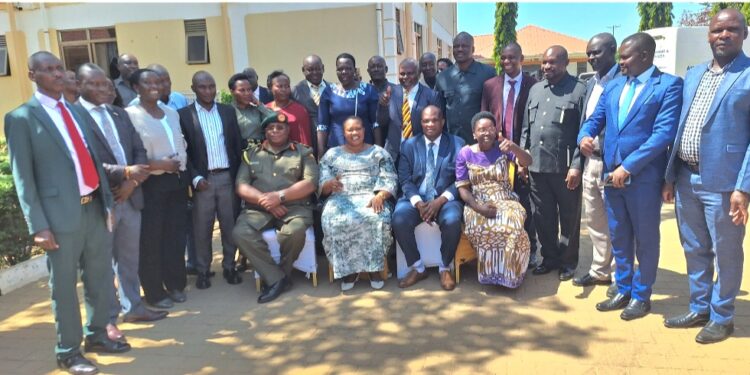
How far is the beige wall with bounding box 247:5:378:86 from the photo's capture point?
1249 centimetres

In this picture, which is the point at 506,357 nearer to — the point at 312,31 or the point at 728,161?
the point at 728,161

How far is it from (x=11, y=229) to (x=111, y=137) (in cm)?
230

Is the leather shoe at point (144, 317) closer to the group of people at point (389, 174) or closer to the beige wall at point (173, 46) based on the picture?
the group of people at point (389, 174)

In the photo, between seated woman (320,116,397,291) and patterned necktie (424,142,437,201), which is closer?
seated woman (320,116,397,291)

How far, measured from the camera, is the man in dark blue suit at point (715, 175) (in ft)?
10.3

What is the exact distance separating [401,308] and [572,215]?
1.77m

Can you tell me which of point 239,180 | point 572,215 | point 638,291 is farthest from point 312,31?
point 638,291

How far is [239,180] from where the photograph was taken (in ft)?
15.7

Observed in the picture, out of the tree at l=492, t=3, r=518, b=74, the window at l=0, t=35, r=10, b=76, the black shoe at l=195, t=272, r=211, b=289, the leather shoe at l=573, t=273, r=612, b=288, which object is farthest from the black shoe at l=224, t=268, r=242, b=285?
the tree at l=492, t=3, r=518, b=74

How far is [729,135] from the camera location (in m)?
3.16

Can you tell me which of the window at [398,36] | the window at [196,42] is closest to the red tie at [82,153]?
the window at [196,42]

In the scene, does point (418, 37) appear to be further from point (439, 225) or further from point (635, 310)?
point (635, 310)

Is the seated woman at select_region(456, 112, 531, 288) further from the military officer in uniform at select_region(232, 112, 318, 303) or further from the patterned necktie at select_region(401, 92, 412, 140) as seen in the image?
the military officer in uniform at select_region(232, 112, 318, 303)

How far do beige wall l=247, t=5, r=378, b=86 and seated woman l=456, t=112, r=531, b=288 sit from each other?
28.1ft
